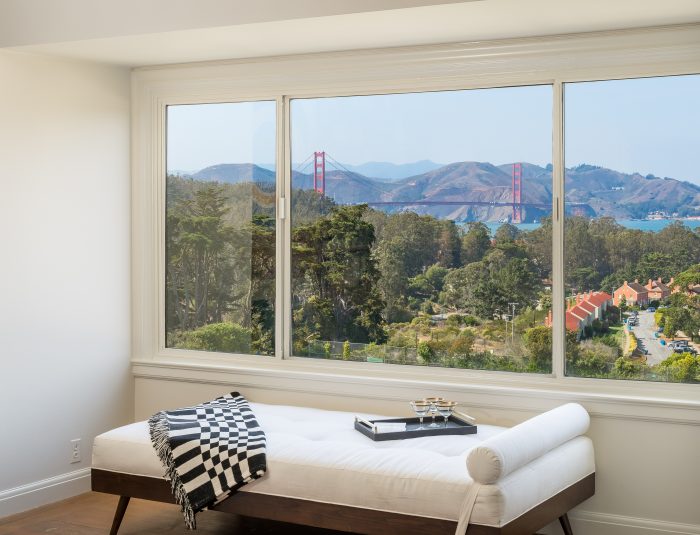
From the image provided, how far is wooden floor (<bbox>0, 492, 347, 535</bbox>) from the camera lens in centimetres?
409

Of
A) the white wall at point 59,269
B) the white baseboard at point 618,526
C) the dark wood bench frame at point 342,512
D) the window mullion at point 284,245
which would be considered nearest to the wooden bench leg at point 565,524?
the dark wood bench frame at point 342,512

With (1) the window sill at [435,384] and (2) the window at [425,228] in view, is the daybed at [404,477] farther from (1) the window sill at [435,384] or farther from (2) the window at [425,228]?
(2) the window at [425,228]

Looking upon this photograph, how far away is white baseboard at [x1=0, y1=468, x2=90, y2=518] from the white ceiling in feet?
6.95

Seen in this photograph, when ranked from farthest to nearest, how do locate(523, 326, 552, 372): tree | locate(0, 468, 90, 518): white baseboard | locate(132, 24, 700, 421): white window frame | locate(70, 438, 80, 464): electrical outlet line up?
locate(70, 438, 80, 464): electrical outlet, locate(0, 468, 90, 518): white baseboard, locate(523, 326, 552, 372): tree, locate(132, 24, 700, 421): white window frame

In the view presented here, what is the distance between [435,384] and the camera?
4223mm

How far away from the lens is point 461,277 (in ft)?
14.1

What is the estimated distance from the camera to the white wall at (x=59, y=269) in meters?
4.29

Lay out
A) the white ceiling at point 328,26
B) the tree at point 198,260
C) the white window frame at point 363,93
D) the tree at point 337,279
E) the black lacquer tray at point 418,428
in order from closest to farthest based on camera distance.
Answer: the white ceiling at point 328,26
the black lacquer tray at point 418,428
the white window frame at point 363,93
the tree at point 337,279
the tree at point 198,260

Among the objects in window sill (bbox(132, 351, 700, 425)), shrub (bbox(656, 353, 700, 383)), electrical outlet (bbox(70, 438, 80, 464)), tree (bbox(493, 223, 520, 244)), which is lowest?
electrical outlet (bbox(70, 438, 80, 464))

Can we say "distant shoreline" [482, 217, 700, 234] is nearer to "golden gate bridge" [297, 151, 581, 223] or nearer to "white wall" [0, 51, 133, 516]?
"golden gate bridge" [297, 151, 581, 223]

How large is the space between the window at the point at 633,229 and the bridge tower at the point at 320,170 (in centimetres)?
124

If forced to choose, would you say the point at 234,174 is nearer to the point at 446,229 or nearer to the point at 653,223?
the point at 446,229

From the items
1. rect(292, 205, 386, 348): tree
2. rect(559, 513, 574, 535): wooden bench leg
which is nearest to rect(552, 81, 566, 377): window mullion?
rect(559, 513, 574, 535): wooden bench leg

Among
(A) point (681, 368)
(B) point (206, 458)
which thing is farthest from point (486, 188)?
(B) point (206, 458)
